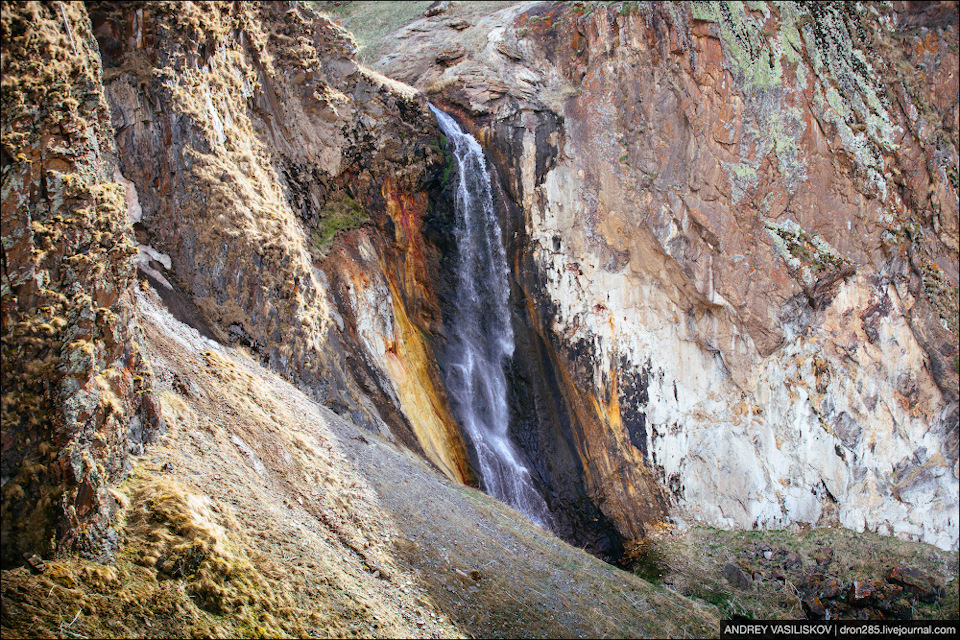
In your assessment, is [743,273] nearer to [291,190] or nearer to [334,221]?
[334,221]

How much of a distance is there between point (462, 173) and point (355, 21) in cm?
1475

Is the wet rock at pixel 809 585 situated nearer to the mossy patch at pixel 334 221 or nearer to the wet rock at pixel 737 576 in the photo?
the wet rock at pixel 737 576

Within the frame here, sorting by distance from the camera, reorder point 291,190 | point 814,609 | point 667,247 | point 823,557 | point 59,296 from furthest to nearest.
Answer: point 667,247
point 291,190
point 823,557
point 814,609
point 59,296

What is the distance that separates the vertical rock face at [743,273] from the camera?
51.6 feet

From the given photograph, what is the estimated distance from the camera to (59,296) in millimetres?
7059

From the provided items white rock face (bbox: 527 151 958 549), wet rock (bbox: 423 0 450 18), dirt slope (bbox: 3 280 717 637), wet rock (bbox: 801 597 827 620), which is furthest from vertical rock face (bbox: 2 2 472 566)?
wet rock (bbox: 423 0 450 18)

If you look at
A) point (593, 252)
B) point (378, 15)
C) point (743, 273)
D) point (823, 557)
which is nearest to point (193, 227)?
point (593, 252)

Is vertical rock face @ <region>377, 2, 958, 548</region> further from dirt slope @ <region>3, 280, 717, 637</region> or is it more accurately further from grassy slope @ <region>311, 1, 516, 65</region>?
grassy slope @ <region>311, 1, 516, 65</region>

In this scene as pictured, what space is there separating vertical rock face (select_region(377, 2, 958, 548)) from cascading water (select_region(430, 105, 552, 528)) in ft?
2.45

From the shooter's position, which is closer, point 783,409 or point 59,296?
point 59,296

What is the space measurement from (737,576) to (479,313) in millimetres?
8837

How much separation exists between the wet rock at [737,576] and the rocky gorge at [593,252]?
1488 millimetres

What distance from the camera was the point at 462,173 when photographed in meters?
16.8

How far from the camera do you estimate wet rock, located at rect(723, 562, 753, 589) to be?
13.4 m
